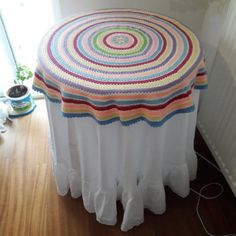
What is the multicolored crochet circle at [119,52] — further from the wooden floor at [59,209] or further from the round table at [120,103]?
the wooden floor at [59,209]

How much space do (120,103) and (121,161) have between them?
0.30m

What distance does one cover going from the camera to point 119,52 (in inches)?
38.6

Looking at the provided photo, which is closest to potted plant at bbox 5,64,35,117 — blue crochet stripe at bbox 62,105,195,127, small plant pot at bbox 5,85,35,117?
small plant pot at bbox 5,85,35,117

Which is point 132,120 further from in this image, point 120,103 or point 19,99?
point 19,99

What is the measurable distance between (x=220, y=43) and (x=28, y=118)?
114 cm

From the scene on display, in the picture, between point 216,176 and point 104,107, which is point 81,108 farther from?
point 216,176

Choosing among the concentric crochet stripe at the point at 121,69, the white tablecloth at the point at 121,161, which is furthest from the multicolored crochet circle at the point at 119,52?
the white tablecloth at the point at 121,161

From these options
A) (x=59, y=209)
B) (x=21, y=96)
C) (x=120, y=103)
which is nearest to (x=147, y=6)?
(x=120, y=103)

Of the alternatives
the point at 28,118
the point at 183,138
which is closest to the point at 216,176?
the point at 183,138

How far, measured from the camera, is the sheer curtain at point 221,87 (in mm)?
1154

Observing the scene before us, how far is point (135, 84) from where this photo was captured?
2.77 feet

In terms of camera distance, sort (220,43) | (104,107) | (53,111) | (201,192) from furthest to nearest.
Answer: (201,192) < (220,43) < (53,111) < (104,107)

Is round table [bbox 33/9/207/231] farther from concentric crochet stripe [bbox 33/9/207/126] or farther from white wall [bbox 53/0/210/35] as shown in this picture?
white wall [bbox 53/0/210/35]

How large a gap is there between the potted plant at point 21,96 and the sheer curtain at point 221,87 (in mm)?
974
